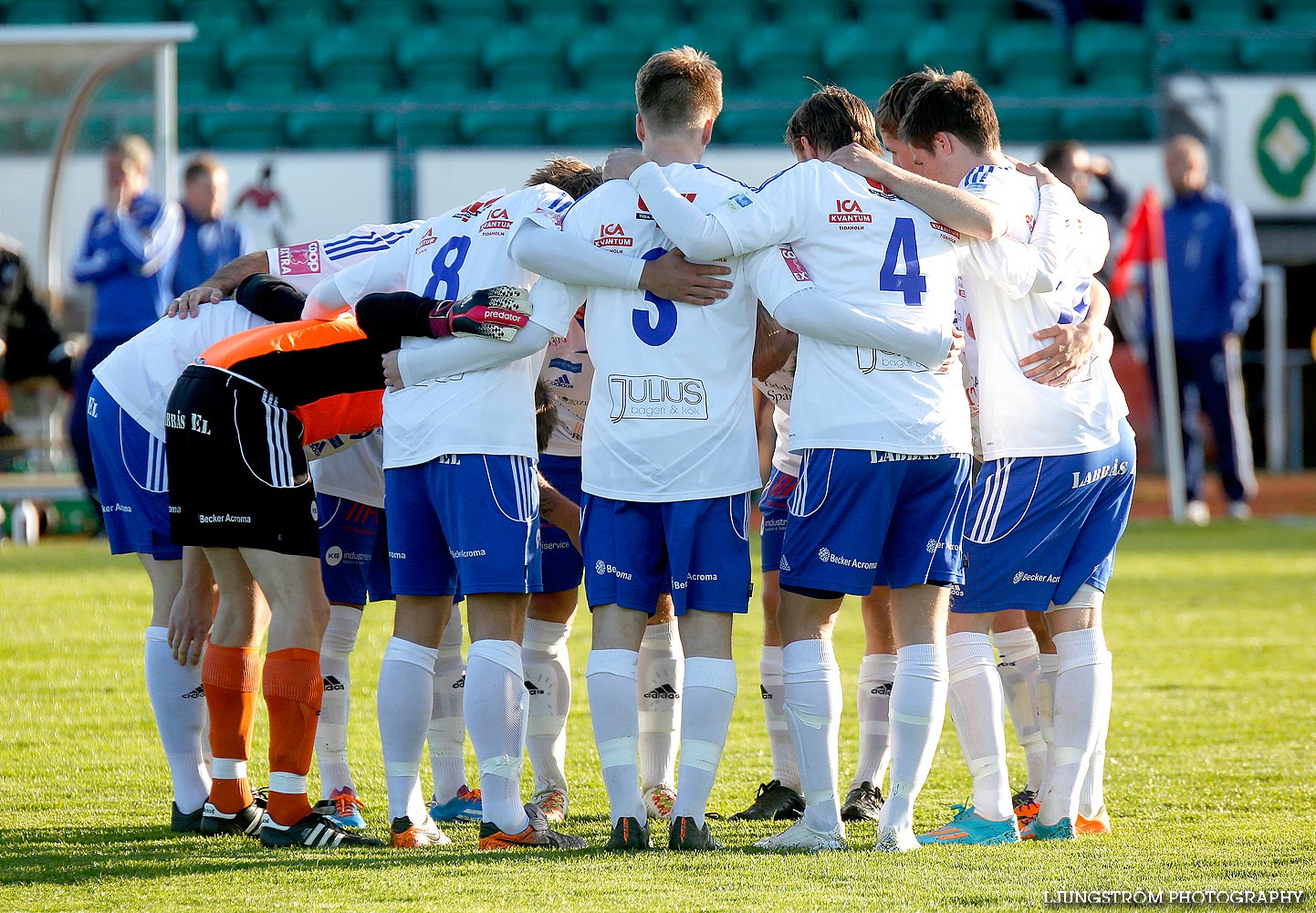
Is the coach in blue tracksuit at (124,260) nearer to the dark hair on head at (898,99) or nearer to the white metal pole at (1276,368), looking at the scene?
the dark hair on head at (898,99)

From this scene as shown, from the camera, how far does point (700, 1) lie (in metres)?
16.8

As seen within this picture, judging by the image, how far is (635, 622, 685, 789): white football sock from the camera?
458 cm

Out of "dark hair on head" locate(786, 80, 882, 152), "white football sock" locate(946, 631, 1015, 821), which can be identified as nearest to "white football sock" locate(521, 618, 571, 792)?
"white football sock" locate(946, 631, 1015, 821)

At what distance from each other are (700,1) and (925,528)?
45.4 ft

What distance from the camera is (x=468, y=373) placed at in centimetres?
407

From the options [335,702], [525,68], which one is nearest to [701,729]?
[335,702]

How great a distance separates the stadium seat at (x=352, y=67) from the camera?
15836 millimetres

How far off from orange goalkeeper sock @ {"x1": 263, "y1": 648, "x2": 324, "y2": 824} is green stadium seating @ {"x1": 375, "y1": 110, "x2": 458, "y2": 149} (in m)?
9.94

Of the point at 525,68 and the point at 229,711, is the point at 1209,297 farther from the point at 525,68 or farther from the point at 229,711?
the point at 229,711

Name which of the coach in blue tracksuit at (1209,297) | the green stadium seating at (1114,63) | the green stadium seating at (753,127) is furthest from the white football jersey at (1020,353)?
the green stadium seating at (1114,63)

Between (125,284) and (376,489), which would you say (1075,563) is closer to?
(376,489)

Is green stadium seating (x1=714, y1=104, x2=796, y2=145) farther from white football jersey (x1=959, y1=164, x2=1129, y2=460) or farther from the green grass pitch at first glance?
white football jersey (x1=959, y1=164, x2=1129, y2=460)

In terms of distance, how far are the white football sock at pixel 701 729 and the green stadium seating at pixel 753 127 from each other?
33.7ft

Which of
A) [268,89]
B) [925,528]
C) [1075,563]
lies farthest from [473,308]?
[268,89]
